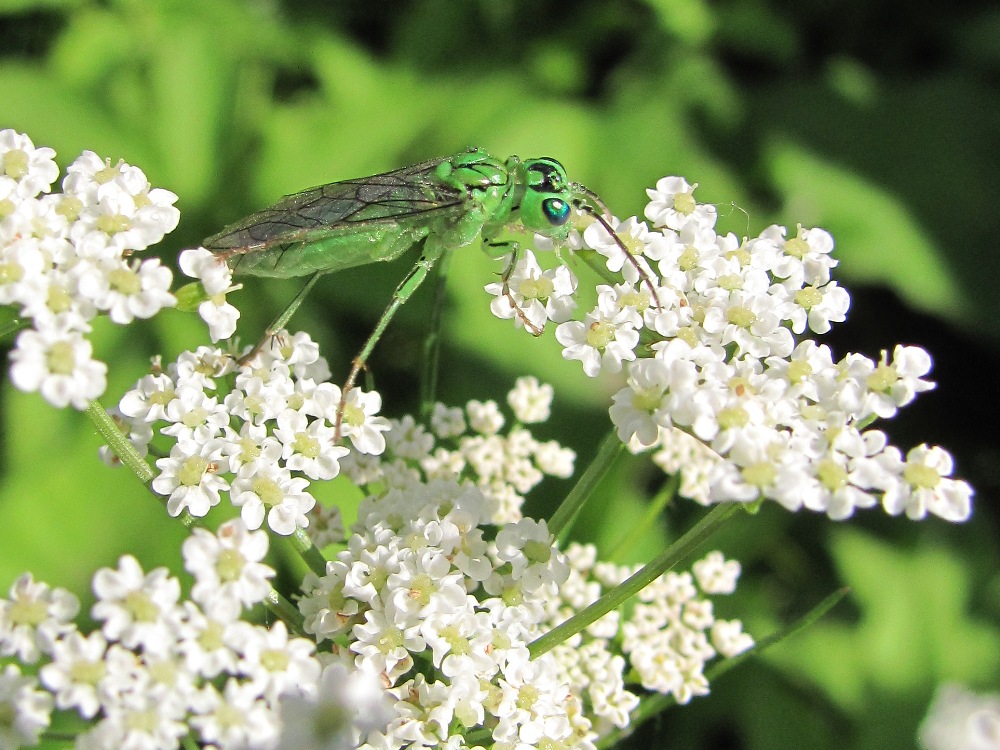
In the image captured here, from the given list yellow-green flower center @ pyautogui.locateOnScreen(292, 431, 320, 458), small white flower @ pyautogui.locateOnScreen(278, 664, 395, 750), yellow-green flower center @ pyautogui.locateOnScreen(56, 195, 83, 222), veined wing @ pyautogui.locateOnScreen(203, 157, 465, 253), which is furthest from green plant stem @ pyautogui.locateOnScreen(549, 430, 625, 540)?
yellow-green flower center @ pyautogui.locateOnScreen(56, 195, 83, 222)

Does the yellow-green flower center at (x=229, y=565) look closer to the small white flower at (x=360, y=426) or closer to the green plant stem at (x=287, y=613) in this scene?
the green plant stem at (x=287, y=613)

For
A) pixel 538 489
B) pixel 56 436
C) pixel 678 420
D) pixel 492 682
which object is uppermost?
pixel 56 436

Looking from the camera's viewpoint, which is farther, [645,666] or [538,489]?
[538,489]

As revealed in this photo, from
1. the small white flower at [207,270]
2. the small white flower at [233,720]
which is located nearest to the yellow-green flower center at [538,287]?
the small white flower at [207,270]

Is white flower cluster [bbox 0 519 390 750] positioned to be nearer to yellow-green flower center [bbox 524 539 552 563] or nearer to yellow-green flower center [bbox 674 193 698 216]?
yellow-green flower center [bbox 524 539 552 563]

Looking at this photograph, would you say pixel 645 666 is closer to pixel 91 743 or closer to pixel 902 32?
pixel 91 743

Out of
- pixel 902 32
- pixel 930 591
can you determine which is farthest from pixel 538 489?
pixel 902 32
